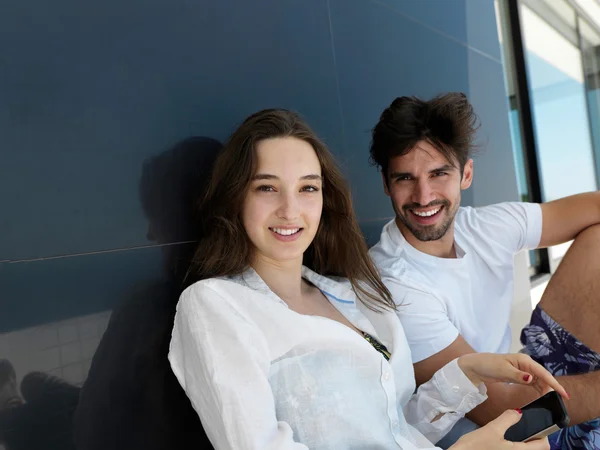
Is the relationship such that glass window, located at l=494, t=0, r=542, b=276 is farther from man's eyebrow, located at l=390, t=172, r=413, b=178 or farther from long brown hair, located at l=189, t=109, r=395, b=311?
long brown hair, located at l=189, t=109, r=395, b=311

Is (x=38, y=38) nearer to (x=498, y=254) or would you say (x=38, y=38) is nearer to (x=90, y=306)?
(x=90, y=306)

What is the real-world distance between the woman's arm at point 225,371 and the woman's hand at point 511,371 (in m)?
0.57

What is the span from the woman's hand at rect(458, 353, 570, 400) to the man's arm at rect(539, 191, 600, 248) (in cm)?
90

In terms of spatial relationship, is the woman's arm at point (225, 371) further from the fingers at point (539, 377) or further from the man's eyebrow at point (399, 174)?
the man's eyebrow at point (399, 174)

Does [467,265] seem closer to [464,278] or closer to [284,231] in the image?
[464,278]

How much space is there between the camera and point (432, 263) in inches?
79.0

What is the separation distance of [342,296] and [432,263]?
51 centimetres

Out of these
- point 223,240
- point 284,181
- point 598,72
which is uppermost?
point 598,72

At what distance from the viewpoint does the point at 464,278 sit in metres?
2.07

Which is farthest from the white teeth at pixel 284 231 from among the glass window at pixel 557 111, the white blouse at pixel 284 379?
the glass window at pixel 557 111

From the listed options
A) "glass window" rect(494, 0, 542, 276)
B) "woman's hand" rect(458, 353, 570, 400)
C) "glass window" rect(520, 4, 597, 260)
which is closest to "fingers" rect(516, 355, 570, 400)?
"woman's hand" rect(458, 353, 570, 400)

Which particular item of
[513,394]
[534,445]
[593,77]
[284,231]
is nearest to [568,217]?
[513,394]

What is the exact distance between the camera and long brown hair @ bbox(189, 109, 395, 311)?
143 centimetres

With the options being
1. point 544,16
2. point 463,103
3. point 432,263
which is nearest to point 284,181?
point 432,263
